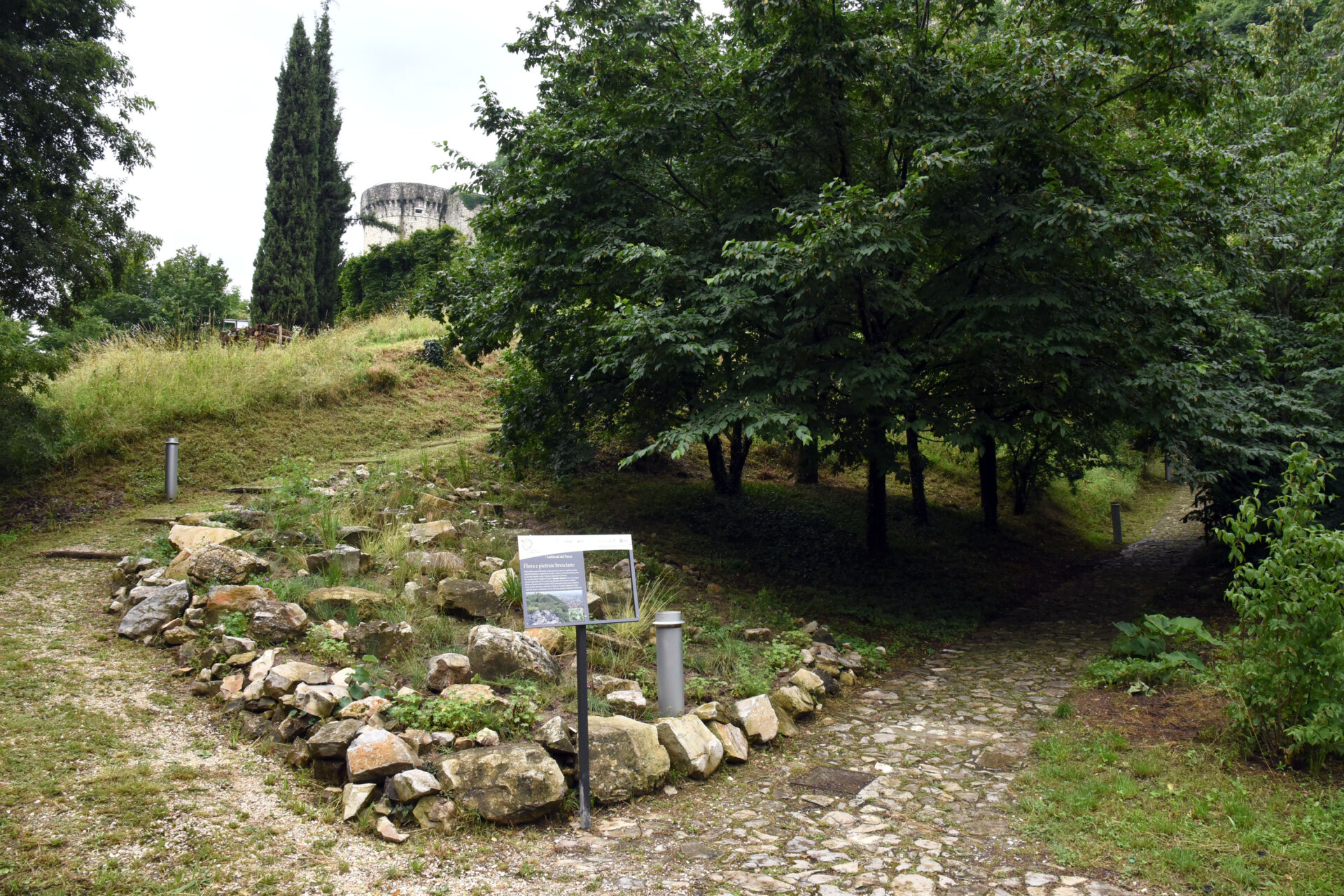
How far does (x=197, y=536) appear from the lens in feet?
23.6

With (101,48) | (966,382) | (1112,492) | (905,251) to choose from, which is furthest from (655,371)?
(1112,492)

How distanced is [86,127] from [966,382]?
419 inches

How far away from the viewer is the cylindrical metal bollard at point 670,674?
5.27 m

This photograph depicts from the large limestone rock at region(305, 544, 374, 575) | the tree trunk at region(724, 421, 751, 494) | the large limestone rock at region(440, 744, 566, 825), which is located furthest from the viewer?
the tree trunk at region(724, 421, 751, 494)

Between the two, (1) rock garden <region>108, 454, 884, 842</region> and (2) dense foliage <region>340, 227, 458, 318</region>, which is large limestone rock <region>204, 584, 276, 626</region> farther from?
(2) dense foliage <region>340, 227, 458, 318</region>

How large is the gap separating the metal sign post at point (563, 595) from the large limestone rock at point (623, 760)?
165 mm

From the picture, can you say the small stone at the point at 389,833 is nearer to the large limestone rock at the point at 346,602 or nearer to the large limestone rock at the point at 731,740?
the large limestone rock at the point at 731,740

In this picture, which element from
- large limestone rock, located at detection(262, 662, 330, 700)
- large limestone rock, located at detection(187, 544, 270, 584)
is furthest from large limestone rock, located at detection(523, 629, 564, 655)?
large limestone rock, located at detection(187, 544, 270, 584)

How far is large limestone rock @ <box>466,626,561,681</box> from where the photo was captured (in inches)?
210

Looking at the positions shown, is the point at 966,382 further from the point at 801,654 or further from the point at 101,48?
the point at 101,48

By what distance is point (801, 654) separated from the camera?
22.2 feet

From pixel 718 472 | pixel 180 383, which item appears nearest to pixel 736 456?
pixel 718 472

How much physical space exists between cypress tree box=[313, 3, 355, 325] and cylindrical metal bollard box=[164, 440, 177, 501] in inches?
722

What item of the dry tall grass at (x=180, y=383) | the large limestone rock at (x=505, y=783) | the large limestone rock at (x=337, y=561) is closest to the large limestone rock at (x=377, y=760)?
the large limestone rock at (x=505, y=783)
